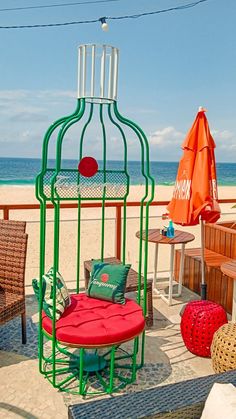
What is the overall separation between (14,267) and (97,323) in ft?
3.27

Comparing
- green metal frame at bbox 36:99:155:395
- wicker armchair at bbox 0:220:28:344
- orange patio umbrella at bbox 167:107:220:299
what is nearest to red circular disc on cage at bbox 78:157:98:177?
green metal frame at bbox 36:99:155:395

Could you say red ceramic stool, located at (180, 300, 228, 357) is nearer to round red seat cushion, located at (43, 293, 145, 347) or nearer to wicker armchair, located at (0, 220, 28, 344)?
round red seat cushion, located at (43, 293, 145, 347)

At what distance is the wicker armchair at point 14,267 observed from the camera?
124 inches

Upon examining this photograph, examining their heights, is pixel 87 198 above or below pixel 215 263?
above

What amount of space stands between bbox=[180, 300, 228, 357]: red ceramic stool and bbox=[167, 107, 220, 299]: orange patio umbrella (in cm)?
76

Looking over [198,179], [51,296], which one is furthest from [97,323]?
[198,179]

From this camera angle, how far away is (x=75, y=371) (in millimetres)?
2830

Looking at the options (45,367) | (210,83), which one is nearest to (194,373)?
(45,367)

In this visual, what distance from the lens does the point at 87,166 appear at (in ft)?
9.26

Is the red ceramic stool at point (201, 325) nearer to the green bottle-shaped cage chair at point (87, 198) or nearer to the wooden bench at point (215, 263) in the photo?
the green bottle-shaped cage chair at point (87, 198)

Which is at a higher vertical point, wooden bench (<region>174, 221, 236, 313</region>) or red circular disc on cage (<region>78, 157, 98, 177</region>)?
red circular disc on cage (<region>78, 157, 98, 177</region>)

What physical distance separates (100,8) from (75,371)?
7.78 metres

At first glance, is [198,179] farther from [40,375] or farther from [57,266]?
[40,375]

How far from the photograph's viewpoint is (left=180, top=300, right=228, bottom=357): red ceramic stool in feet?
9.90
